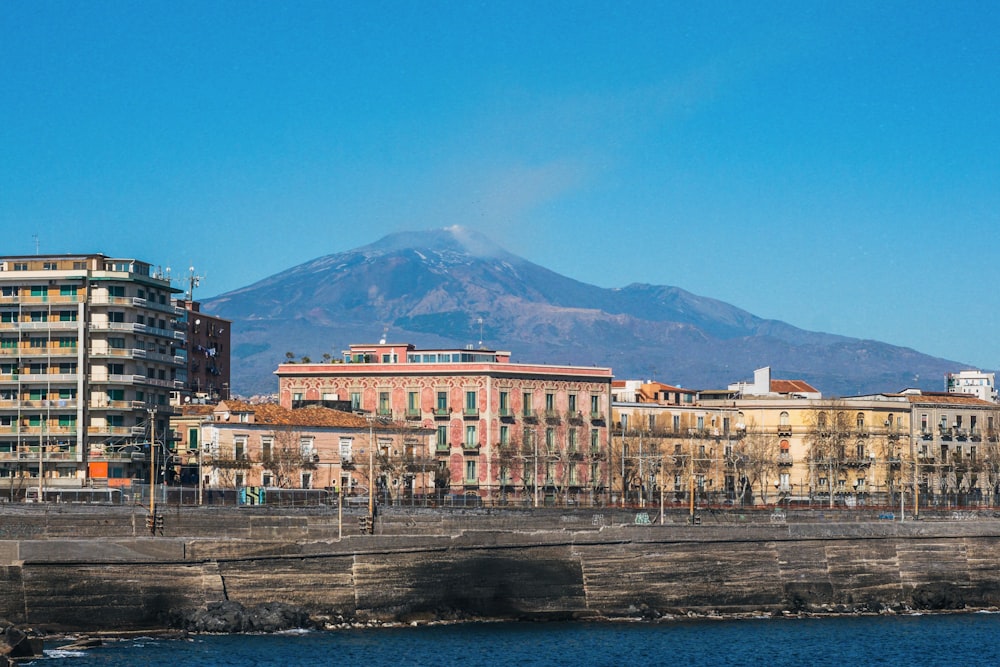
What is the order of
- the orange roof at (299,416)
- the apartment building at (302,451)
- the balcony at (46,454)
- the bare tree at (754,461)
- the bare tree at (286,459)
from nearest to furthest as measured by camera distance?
the balcony at (46,454)
the apartment building at (302,451)
the bare tree at (286,459)
the orange roof at (299,416)
the bare tree at (754,461)

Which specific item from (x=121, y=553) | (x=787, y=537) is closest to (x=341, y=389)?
(x=787, y=537)

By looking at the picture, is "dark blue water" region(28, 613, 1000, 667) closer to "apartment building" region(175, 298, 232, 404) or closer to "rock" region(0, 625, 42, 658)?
"rock" region(0, 625, 42, 658)

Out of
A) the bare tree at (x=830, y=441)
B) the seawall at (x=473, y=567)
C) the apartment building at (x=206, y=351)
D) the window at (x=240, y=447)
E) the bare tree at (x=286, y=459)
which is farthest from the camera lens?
the apartment building at (x=206, y=351)

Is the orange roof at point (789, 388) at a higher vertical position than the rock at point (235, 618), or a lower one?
higher

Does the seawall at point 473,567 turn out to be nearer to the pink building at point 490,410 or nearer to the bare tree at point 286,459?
the bare tree at point 286,459

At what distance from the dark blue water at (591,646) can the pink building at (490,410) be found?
43.0 metres

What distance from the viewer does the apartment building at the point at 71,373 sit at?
116m

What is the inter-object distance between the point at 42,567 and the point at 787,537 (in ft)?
130

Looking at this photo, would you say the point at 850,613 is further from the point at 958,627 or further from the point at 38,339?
the point at 38,339

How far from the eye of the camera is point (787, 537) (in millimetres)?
95625

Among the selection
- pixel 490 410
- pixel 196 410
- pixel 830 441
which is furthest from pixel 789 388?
pixel 196 410

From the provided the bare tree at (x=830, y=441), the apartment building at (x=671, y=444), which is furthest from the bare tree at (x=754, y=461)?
the bare tree at (x=830, y=441)

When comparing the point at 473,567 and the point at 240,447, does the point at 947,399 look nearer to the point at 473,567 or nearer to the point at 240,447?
the point at 240,447

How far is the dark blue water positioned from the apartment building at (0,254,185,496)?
39.8 metres
